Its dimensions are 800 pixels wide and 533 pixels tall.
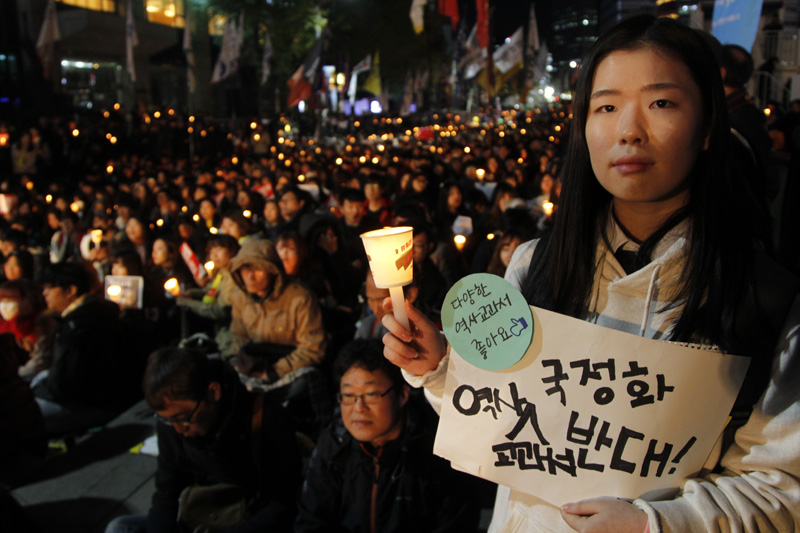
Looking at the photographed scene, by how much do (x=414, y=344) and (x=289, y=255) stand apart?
4.84 metres

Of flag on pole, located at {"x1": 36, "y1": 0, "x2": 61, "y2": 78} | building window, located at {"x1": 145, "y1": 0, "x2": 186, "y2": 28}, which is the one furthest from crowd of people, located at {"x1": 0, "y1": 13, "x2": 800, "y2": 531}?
building window, located at {"x1": 145, "y1": 0, "x2": 186, "y2": 28}

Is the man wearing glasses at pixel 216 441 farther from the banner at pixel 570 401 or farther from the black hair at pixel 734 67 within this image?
the black hair at pixel 734 67

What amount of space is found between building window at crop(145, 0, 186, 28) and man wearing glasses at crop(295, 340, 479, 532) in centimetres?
3454

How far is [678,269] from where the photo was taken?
129 centimetres

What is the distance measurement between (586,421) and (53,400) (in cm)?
508

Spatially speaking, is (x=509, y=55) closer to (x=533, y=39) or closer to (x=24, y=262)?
(x=533, y=39)

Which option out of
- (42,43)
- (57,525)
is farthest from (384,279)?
(42,43)

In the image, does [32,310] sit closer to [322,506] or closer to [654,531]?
[322,506]

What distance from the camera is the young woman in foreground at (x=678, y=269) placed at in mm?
1163

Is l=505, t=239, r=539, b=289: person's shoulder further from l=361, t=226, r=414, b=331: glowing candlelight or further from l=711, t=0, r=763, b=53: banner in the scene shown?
l=711, t=0, r=763, b=53: banner

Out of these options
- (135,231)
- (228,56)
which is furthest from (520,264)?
(228,56)

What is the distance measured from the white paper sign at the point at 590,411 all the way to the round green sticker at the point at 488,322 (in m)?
0.03

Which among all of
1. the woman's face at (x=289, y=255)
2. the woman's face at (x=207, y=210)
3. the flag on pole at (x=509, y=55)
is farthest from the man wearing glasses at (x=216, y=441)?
the flag on pole at (x=509, y=55)

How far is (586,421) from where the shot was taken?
132 centimetres
